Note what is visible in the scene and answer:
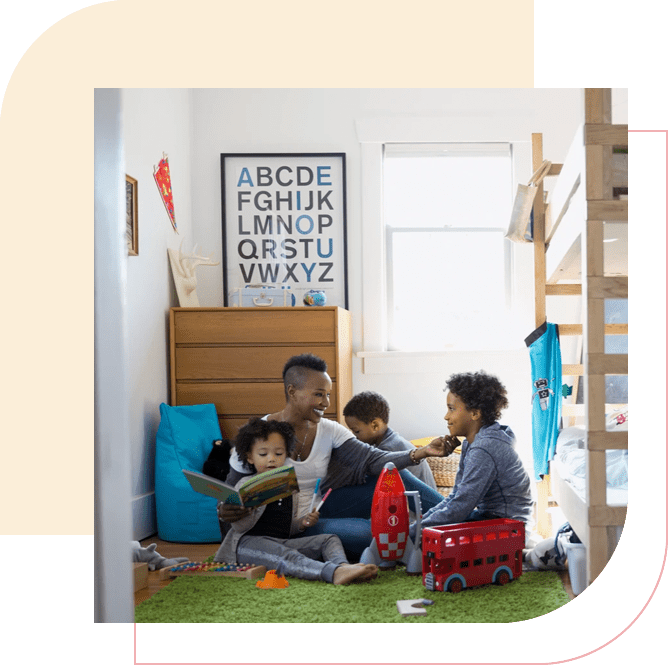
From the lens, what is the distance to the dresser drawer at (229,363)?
10.8 ft

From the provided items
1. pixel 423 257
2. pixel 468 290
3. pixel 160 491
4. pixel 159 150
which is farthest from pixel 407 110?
pixel 160 491

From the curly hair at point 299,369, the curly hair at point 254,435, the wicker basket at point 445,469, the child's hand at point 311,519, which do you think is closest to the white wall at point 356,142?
the wicker basket at point 445,469

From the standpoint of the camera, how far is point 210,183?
13.1 ft

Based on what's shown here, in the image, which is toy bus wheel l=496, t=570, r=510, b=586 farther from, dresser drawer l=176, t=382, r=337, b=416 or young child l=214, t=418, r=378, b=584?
dresser drawer l=176, t=382, r=337, b=416

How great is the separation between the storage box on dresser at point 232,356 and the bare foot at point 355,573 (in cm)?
134

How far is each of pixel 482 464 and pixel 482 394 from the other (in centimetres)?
24

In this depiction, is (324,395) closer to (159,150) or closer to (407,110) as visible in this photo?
(159,150)

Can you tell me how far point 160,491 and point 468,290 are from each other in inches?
84.9

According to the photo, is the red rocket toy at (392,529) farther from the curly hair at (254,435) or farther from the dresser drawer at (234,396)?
the dresser drawer at (234,396)

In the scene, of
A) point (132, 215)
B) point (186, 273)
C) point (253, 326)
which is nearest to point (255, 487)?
point (253, 326)

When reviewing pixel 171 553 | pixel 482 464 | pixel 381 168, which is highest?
pixel 381 168

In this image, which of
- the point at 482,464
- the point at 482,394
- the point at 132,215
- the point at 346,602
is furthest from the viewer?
the point at 132,215

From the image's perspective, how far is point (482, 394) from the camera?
2225 millimetres

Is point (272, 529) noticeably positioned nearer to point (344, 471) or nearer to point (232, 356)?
point (344, 471)
